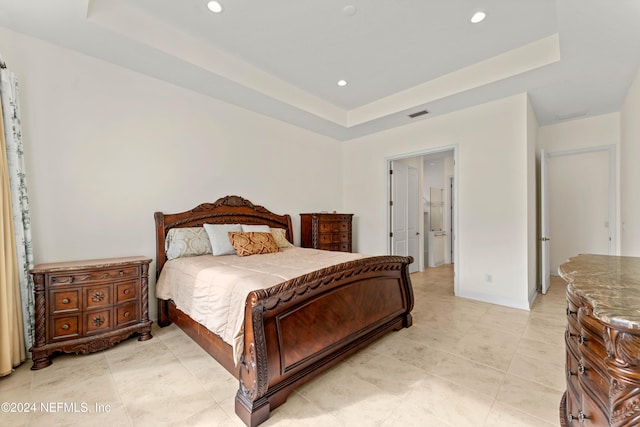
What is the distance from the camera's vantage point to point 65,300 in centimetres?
227

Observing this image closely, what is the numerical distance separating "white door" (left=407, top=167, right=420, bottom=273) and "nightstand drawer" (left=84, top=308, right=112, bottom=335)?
15.9 feet

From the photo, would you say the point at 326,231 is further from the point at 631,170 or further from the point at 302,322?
the point at 631,170

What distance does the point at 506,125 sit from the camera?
3.65 metres

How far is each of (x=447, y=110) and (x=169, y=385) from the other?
4627mm

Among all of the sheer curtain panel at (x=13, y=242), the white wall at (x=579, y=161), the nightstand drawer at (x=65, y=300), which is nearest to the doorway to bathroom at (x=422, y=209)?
the white wall at (x=579, y=161)

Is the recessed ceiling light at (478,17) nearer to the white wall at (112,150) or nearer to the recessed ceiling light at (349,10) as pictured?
the recessed ceiling light at (349,10)

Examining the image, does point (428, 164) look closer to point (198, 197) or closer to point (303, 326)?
point (198, 197)

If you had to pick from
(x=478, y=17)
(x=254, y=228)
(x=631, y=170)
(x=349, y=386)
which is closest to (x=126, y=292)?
(x=254, y=228)

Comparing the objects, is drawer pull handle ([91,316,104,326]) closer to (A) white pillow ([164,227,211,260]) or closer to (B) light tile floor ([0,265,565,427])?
(B) light tile floor ([0,265,565,427])

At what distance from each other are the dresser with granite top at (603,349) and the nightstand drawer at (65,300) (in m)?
3.31

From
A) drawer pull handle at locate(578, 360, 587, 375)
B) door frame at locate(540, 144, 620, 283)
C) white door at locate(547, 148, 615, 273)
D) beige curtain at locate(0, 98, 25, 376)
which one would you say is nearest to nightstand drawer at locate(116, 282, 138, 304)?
beige curtain at locate(0, 98, 25, 376)

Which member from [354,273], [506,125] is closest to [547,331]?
[354,273]

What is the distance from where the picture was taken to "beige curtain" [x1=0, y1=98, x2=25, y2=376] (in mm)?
2031

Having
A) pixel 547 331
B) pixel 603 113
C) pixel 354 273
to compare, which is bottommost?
pixel 547 331
